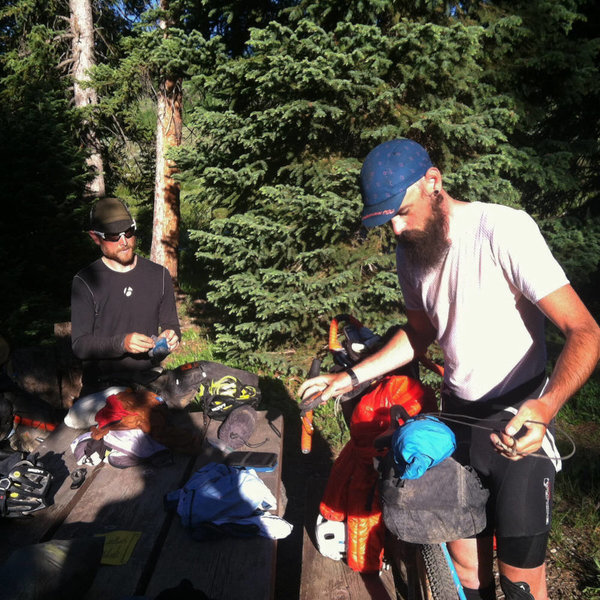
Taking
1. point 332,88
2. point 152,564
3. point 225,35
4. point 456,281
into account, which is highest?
point 225,35

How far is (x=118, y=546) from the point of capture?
215cm

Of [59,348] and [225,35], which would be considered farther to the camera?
[225,35]

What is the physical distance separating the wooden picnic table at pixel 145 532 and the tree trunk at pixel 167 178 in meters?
5.64

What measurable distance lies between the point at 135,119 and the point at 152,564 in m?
8.99

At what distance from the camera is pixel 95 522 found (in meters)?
2.33

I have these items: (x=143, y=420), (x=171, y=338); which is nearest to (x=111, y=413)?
(x=143, y=420)

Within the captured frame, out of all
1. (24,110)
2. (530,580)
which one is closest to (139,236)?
(24,110)

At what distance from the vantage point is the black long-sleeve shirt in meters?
3.41

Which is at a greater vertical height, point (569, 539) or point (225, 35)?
point (225, 35)

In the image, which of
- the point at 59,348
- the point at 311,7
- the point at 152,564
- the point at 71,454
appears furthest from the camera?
the point at 311,7

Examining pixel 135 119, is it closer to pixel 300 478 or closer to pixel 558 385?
pixel 300 478

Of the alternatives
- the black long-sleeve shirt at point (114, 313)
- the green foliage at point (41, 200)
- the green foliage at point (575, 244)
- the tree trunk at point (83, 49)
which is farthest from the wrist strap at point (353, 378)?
the tree trunk at point (83, 49)

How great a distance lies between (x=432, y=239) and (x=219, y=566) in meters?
1.65

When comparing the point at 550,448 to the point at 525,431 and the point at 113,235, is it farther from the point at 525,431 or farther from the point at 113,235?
the point at 113,235
